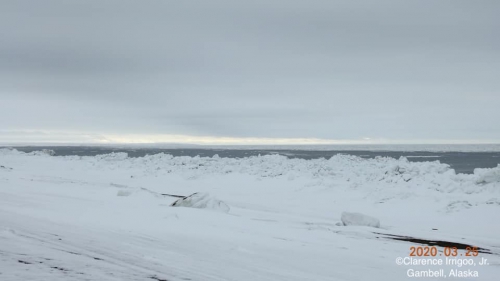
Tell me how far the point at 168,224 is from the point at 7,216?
10.7ft

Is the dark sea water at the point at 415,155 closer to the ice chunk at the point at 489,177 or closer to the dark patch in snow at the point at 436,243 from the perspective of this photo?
the ice chunk at the point at 489,177

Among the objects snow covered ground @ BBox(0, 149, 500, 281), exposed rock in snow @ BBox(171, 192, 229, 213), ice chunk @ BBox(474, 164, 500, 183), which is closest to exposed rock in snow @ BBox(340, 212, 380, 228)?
snow covered ground @ BBox(0, 149, 500, 281)

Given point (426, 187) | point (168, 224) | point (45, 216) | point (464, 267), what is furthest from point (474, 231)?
point (45, 216)

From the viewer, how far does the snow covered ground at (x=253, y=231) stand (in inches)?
213

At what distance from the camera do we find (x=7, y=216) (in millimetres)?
8547

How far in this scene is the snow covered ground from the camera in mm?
5422

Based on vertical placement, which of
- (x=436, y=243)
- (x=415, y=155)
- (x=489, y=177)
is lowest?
(x=436, y=243)

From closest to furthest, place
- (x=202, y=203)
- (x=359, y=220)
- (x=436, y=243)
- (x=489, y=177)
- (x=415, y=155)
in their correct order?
(x=436, y=243) < (x=359, y=220) < (x=202, y=203) < (x=489, y=177) < (x=415, y=155)

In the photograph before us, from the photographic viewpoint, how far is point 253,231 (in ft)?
26.9

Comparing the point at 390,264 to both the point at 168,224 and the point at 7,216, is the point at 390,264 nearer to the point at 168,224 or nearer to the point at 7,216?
the point at 168,224

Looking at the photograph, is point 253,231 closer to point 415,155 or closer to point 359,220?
point 359,220

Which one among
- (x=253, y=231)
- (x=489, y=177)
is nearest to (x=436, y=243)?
(x=253, y=231)

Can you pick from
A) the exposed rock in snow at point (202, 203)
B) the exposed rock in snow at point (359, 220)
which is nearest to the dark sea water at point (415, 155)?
the exposed rock in snow at point (359, 220)

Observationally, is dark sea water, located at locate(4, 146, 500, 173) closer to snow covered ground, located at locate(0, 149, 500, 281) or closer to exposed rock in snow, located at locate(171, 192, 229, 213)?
snow covered ground, located at locate(0, 149, 500, 281)
